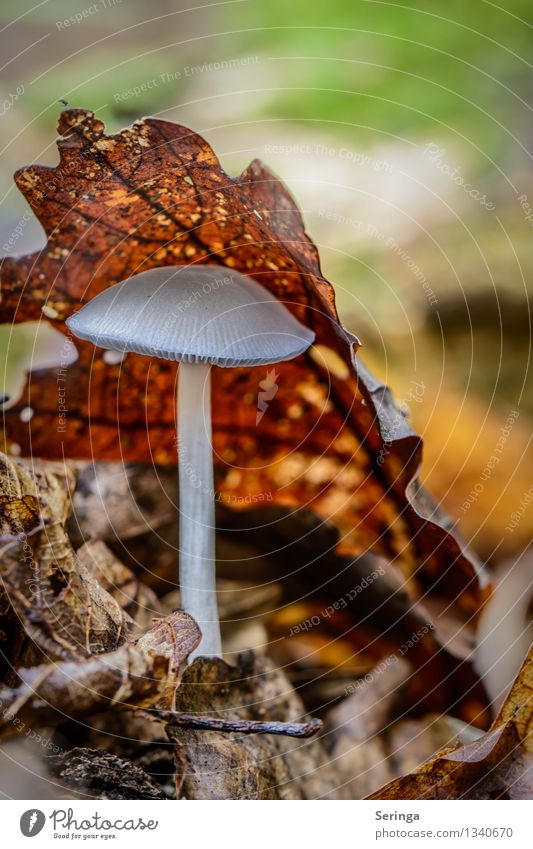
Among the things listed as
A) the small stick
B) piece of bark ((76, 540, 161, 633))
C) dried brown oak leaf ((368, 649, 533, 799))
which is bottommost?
dried brown oak leaf ((368, 649, 533, 799))

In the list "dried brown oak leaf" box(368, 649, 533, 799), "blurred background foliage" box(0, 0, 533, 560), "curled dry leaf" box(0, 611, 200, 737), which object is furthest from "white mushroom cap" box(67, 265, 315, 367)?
"dried brown oak leaf" box(368, 649, 533, 799)

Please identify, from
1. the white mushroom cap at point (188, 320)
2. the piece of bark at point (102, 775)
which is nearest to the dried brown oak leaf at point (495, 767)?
the piece of bark at point (102, 775)

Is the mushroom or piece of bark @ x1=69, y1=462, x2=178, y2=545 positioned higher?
the mushroom

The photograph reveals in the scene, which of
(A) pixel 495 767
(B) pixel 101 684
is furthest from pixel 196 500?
(A) pixel 495 767

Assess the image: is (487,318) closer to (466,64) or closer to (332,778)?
(466,64)

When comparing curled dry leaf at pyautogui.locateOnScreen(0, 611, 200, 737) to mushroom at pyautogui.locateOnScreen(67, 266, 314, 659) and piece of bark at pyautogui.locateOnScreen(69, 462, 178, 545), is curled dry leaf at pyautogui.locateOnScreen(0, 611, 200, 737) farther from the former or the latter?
piece of bark at pyautogui.locateOnScreen(69, 462, 178, 545)

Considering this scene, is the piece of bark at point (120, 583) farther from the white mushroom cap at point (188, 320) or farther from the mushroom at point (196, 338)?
the white mushroom cap at point (188, 320)
